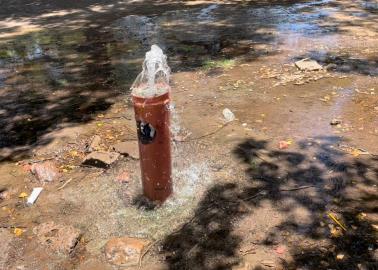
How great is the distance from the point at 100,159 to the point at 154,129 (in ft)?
4.27

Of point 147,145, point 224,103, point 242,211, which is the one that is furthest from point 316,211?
point 224,103

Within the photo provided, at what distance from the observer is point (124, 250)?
10.9ft

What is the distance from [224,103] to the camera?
5.76 meters

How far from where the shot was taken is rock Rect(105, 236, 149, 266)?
3277 millimetres

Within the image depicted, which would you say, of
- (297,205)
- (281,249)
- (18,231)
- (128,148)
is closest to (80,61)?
(128,148)

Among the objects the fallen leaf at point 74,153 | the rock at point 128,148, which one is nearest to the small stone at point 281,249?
the rock at point 128,148

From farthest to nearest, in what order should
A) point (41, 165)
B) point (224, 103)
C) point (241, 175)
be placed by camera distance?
point (224, 103) < point (41, 165) < point (241, 175)

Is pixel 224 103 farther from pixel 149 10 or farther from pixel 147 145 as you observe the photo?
pixel 149 10

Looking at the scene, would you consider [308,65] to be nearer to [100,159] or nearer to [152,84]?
[100,159]

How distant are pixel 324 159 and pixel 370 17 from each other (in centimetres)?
630

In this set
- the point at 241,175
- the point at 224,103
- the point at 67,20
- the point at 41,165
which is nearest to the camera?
the point at 241,175

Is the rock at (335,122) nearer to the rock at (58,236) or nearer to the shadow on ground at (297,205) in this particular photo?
the shadow on ground at (297,205)

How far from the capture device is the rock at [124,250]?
3.28 meters

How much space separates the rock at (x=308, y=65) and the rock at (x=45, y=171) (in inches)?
159
